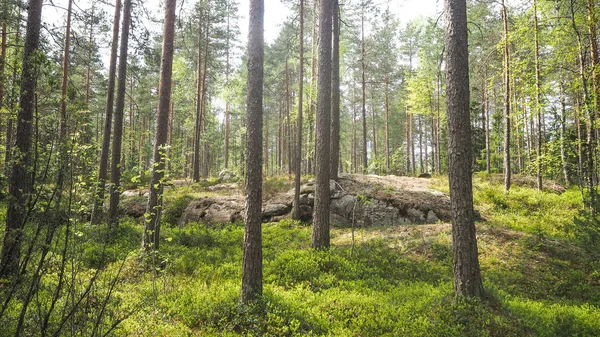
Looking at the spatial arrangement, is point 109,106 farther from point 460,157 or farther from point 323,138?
point 460,157

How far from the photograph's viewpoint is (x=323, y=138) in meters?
9.37

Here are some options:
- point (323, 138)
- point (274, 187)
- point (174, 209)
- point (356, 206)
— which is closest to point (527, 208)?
point (356, 206)

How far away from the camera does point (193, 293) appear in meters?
5.94

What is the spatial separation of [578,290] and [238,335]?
7.92 metres

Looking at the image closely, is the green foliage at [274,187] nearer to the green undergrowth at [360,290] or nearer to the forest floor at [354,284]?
the forest floor at [354,284]

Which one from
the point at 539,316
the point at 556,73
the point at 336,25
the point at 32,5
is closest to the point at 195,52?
the point at 336,25

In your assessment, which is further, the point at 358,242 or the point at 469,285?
the point at 358,242

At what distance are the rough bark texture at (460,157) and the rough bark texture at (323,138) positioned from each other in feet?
12.2

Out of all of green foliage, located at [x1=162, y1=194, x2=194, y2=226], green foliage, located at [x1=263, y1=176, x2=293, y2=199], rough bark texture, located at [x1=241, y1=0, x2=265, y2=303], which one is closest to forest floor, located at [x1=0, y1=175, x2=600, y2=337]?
rough bark texture, located at [x1=241, y1=0, x2=265, y2=303]

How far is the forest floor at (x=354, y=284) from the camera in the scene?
4.94 meters

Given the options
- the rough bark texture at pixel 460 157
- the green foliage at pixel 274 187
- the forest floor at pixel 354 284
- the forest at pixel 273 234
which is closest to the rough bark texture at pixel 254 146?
the forest at pixel 273 234

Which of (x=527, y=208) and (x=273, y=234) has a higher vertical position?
(x=527, y=208)

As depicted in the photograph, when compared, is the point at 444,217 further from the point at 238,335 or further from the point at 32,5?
the point at 32,5

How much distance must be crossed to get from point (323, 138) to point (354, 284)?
14.6 ft
